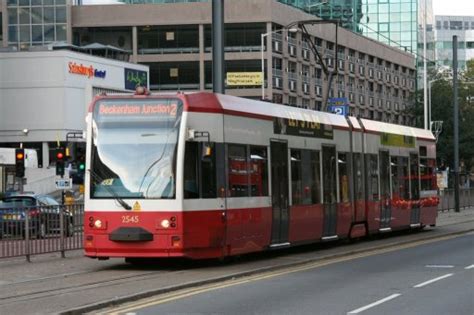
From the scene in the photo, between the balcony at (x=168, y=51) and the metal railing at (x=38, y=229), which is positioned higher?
the balcony at (x=168, y=51)

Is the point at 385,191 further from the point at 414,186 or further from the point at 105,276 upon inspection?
the point at 105,276

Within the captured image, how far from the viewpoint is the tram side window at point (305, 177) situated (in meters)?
19.1

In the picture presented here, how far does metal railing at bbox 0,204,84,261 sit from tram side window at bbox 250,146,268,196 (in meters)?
4.35

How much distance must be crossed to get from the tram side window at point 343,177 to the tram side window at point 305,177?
4.81ft

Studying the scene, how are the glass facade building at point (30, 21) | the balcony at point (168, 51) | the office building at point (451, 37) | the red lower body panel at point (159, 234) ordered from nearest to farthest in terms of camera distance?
the red lower body panel at point (159, 234) < the glass facade building at point (30, 21) < the balcony at point (168, 51) < the office building at point (451, 37)

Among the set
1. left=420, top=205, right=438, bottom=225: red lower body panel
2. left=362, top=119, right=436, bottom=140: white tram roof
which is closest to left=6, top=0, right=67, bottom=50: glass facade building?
left=362, top=119, right=436, bottom=140: white tram roof

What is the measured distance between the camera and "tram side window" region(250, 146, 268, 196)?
1741cm

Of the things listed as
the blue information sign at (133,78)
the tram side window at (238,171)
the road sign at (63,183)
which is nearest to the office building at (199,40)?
the blue information sign at (133,78)

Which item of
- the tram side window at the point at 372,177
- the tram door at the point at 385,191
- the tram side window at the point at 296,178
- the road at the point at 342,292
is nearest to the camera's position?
the road at the point at 342,292

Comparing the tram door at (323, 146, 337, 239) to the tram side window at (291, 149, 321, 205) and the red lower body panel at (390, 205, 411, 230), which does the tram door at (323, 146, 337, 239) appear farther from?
the red lower body panel at (390, 205, 411, 230)

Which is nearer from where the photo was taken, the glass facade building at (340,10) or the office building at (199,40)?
the office building at (199,40)

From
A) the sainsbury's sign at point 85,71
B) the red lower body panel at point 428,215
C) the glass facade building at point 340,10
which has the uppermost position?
the glass facade building at point 340,10

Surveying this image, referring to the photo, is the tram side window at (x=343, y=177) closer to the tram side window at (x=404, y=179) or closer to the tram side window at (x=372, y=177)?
the tram side window at (x=372, y=177)

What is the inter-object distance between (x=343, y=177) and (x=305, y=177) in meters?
2.51
